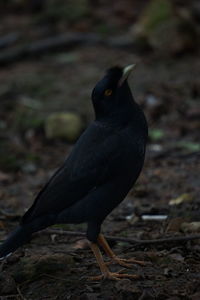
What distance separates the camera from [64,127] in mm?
8406

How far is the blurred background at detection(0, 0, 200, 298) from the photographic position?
7113 millimetres

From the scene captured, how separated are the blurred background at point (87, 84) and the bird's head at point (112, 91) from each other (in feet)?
4.61

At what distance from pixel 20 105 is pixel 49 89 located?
903 mm

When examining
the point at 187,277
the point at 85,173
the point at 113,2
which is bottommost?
the point at 113,2

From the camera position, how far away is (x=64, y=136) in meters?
8.40

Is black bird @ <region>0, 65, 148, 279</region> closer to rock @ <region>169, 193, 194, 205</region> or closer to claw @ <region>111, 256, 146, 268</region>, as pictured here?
claw @ <region>111, 256, 146, 268</region>

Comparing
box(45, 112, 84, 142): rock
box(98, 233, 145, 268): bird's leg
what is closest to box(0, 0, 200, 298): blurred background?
box(45, 112, 84, 142): rock

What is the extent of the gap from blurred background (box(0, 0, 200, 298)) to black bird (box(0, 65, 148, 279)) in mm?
1242

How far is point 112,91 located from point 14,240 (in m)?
1.14

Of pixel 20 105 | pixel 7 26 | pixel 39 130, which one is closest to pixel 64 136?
pixel 39 130

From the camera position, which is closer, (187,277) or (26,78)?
(187,277)

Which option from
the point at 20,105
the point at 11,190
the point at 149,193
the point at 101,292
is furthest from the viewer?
the point at 20,105

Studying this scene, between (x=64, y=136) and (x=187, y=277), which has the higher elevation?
(x=187, y=277)

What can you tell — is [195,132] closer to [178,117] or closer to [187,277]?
[178,117]
